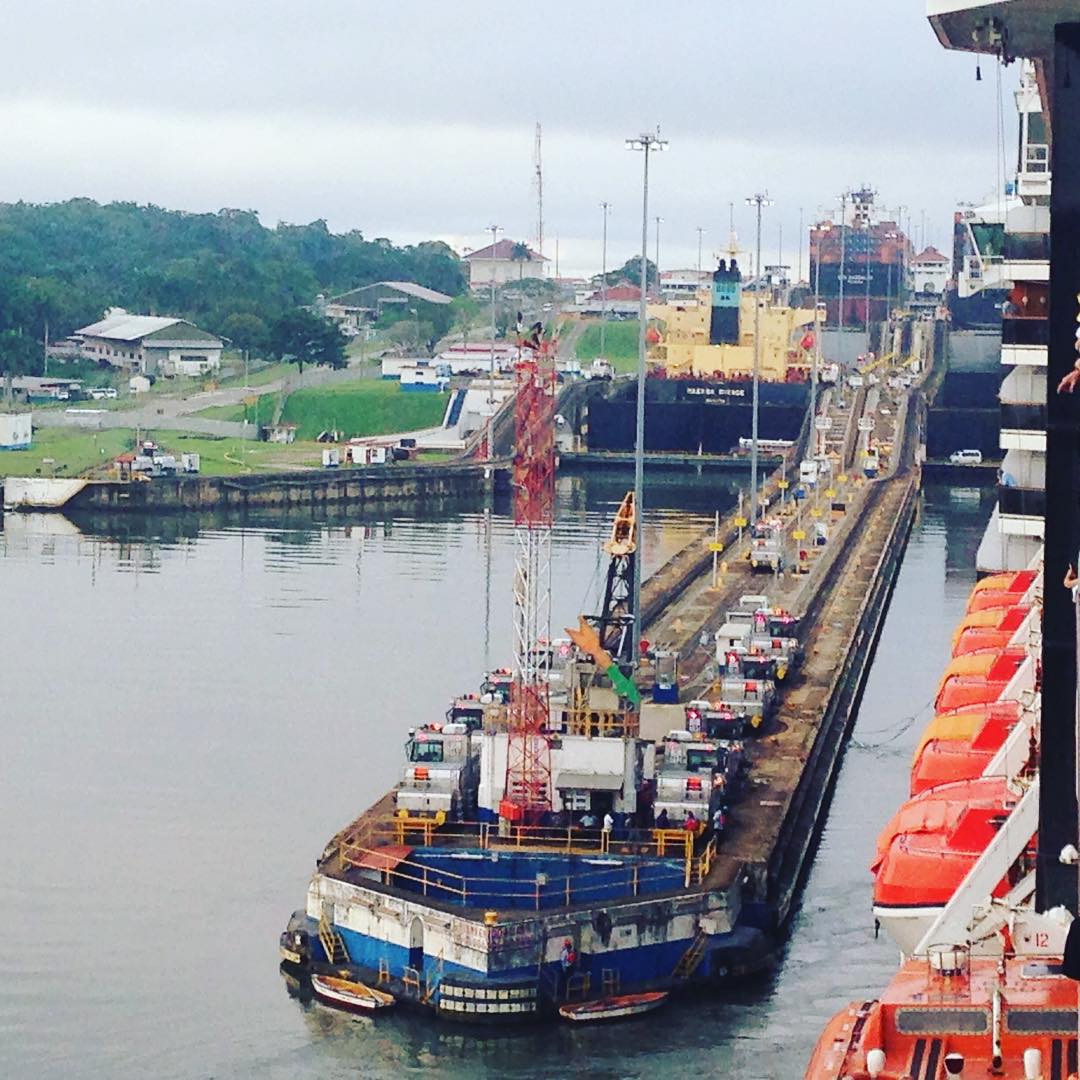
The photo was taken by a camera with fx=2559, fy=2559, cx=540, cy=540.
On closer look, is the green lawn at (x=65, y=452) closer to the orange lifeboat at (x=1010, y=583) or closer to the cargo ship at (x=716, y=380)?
the cargo ship at (x=716, y=380)

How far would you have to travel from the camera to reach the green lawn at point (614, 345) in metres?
154

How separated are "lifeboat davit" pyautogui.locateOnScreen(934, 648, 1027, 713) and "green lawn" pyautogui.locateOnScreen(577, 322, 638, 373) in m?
112

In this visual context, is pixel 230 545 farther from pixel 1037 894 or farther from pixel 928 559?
pixel 1037 894

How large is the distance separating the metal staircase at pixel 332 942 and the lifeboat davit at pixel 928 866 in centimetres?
916

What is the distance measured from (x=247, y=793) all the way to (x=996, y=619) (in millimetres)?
13182

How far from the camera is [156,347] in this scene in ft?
468

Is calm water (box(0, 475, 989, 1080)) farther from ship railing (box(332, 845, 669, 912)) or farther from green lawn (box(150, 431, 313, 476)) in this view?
green lawn (box(150, 431, 313, 476))

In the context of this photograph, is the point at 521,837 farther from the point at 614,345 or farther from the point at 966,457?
the point at 614,345

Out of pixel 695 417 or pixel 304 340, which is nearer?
pixel 695 417

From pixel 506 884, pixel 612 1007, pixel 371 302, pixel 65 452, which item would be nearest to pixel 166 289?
pixel 371 302

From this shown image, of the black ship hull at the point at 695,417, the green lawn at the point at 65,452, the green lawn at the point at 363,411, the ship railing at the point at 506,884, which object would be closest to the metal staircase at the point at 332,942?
the ship railing at the point at 506,884

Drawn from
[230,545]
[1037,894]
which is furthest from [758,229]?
[1037,894]

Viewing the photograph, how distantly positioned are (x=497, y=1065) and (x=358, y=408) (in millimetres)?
100664

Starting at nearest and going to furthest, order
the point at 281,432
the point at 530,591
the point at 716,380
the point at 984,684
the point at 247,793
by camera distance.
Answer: the point at 984,684 < the point at 530,591 < the point at 247,793 < the point at 281,432 < the point at 716,380
